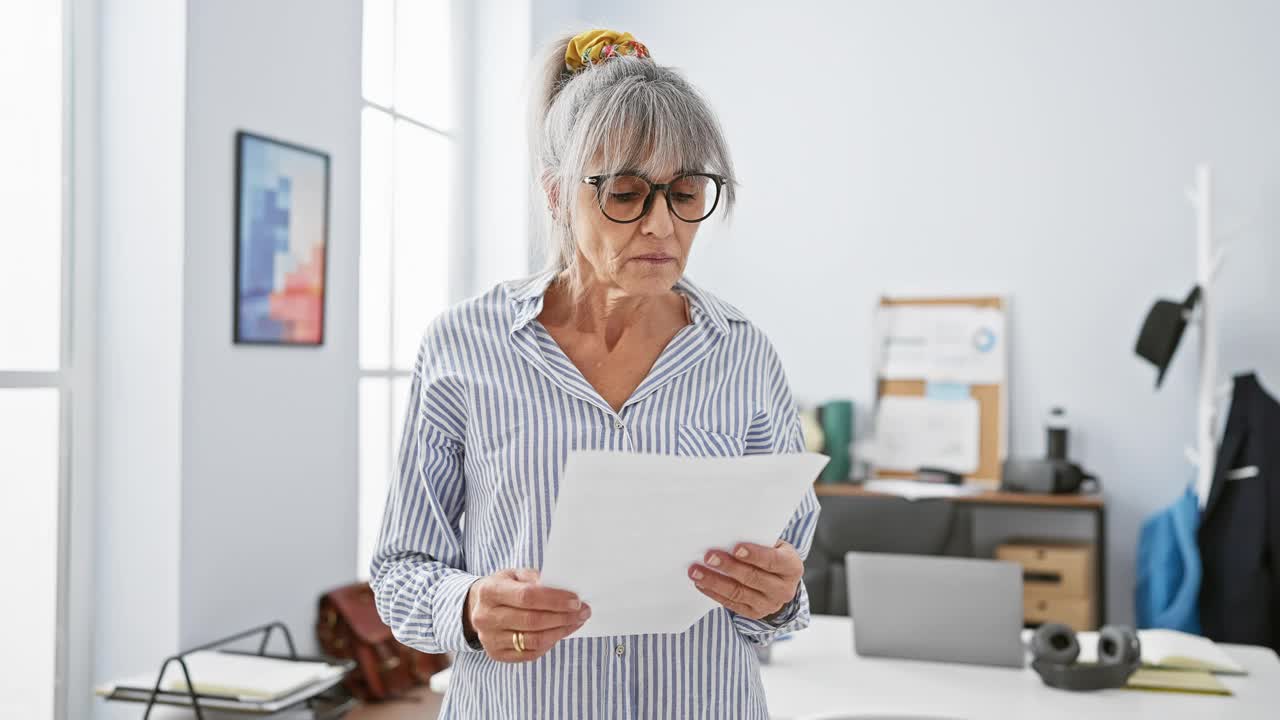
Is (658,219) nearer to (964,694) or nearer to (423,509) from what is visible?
(423,509)

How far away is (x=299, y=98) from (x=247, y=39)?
0.28 meters

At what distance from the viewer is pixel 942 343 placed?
15.9 ft

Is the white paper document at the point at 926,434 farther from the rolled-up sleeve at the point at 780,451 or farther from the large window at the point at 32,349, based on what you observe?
the rolled-up sleeve at the point at 780,451

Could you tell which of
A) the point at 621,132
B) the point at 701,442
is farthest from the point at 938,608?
the point at 621,132

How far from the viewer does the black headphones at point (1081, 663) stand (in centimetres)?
211

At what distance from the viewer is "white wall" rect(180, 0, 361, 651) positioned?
3088 mm

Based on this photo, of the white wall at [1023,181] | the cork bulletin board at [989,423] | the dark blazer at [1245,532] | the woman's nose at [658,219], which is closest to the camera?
the woman's nose at [658,219]

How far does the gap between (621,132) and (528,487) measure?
38 centimetres

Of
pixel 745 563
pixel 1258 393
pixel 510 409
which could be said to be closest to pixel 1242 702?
pixel 745 563

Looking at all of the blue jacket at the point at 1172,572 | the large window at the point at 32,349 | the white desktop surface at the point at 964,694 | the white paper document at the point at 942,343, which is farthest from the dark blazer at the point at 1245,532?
the large window at the point at 32,349

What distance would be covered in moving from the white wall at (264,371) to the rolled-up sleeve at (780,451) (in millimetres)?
2223

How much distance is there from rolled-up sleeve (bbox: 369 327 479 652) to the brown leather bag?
2.56 m

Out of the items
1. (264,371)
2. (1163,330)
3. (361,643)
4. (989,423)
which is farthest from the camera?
(989,423)

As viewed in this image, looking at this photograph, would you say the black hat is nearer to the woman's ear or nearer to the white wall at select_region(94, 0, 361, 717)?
the white wall at select_region(94, 0, 361, 717)
